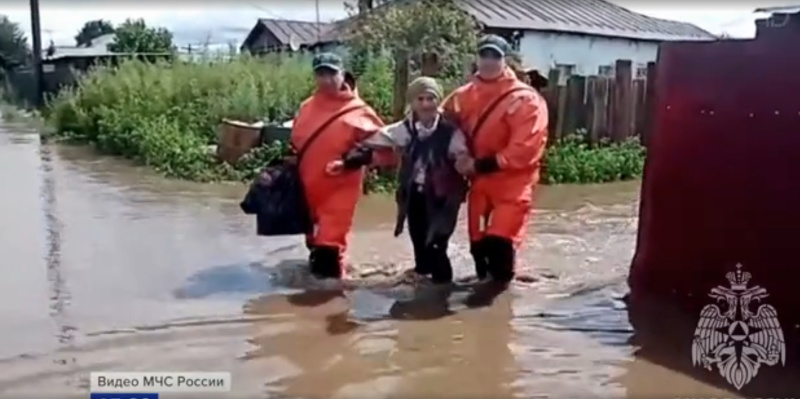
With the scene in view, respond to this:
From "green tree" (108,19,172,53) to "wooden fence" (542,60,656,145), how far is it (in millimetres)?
19885

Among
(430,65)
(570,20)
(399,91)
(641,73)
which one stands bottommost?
(399,91)

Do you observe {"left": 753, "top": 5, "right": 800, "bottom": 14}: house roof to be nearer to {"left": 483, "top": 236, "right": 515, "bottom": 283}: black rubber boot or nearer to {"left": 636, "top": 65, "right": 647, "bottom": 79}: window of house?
{"left": 483, "top": 236, "right": 515, "bottom": 283}: black rubber boot

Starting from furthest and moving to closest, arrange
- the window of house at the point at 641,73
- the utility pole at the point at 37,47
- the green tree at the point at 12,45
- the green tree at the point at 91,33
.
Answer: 1. the green tree at the point at 91,33
2. the green tree at the point at 12,45
3. the utility pole at the point at 37,47
4. the window of house at the point at 641,73

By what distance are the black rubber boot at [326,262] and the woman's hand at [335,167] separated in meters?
0.46

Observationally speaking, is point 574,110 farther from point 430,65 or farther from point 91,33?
point 91,33

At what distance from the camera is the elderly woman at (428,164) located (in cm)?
668

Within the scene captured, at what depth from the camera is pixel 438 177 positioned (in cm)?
670

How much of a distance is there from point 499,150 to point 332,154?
1002mm

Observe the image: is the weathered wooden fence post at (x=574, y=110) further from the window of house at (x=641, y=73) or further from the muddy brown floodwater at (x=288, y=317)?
the muddy brown floodwater at (x=288, y=317)

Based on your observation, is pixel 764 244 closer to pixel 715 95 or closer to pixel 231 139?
pixel 715 95

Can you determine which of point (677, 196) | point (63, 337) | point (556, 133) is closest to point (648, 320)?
A: point (677, 196)

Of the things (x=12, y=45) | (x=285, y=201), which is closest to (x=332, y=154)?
(x=285, y=201)

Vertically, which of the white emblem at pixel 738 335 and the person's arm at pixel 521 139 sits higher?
the person's arm at pixel 521 139

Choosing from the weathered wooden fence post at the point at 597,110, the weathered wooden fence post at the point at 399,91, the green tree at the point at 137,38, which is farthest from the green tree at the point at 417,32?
the green tree at the point at 137,38
